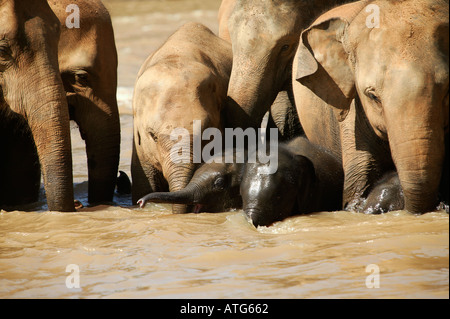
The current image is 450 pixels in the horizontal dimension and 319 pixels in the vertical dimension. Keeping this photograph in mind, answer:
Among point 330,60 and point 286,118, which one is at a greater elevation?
point 330,60

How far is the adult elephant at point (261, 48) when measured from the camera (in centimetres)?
712

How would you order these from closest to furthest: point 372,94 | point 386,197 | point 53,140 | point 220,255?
point 220,255 < point 372,94 < point 386,197 < point 53,140

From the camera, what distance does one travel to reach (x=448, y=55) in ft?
16.1

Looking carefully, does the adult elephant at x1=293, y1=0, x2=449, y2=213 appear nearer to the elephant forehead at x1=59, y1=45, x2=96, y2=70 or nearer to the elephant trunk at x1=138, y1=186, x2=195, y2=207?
the elephant trunk at x1=138, y1=186, x2=195, y2=207

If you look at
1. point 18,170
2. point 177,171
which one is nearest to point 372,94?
point 177,171

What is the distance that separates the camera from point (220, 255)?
4984 millimetres

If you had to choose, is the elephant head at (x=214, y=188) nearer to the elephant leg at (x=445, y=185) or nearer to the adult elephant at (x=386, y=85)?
the adult elephant at (x=386, y=85)

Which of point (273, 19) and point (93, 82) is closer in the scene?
point (273, 19)

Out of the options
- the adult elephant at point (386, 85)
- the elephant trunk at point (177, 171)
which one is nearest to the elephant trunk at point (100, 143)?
the elephant trunk at point (177, 171)

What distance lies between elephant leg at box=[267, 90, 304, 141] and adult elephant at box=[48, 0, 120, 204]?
1.34 m

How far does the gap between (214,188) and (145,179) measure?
1170 mm

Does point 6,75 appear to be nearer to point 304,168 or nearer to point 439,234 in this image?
point 304,168

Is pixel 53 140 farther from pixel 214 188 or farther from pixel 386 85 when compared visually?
pixel 386 85

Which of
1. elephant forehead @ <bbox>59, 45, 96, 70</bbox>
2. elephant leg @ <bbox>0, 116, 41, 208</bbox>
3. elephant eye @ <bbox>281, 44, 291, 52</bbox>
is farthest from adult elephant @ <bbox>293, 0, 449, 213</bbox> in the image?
elephant leg @ <bbox>0, 116, 41, 208</bbox>
